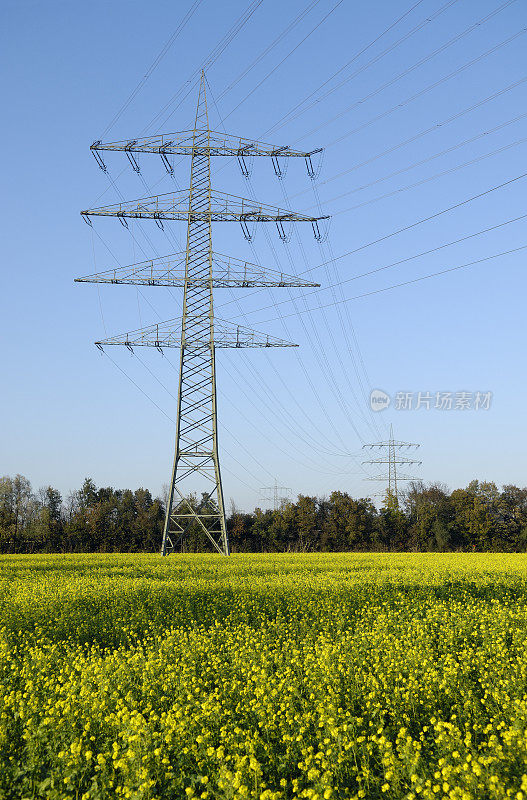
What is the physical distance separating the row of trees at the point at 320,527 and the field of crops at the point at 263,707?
191 ft

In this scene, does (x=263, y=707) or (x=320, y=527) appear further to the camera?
(x=320, y=527)

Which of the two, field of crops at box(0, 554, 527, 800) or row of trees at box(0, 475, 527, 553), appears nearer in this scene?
field of crops at box(0, 554, 527, 800)

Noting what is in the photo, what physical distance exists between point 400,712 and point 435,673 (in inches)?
35.2

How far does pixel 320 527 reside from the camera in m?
78.0

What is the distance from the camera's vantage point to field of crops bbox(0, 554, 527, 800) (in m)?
5.35

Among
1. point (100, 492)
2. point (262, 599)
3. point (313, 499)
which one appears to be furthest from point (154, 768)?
point (100, 492)

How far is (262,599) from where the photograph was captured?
16359mm

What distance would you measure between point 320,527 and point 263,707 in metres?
72.6

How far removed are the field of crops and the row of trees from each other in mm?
58113

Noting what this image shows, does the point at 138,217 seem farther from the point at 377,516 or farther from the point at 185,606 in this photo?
the point at 377,516

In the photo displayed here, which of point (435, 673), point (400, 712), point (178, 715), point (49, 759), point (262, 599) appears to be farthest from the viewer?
point (262, 599)

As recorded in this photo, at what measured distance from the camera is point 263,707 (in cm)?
702

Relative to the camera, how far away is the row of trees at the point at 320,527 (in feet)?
230

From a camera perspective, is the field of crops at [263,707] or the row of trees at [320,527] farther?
the row of trees at [320,527]
